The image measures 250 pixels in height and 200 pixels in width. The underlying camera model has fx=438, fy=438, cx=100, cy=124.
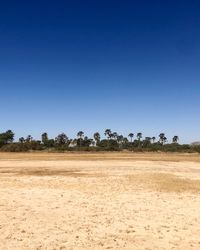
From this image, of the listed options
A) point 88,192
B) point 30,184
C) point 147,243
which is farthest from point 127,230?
point 30,184

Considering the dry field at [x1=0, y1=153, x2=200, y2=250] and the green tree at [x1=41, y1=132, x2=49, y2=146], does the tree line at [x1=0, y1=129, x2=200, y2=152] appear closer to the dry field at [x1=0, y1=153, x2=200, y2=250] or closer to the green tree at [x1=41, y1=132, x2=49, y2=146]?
the green tree at [x1=41, y1=132, x2=49, y2=146]

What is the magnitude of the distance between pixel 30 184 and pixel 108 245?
14.9 m

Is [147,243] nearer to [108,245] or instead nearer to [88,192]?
[108,245]

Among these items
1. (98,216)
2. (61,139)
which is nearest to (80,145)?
(61,139)

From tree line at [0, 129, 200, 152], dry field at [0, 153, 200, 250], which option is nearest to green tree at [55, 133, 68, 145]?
tree line at [0, 129, 200, 152]

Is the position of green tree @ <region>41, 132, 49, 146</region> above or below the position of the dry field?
above

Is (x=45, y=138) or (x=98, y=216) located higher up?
(x=45, y=138)

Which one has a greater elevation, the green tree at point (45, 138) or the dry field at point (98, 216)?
the green tree at point (45, 138)

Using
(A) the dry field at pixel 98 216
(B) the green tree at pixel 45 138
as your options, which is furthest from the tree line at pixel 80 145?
(A) the dry field at pixel 98 216

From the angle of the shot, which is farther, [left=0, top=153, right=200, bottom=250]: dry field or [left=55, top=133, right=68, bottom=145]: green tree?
[left=55, top=133, right=68, bottom=145]: green tree

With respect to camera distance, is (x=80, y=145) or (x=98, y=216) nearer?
(x=98, y=216)

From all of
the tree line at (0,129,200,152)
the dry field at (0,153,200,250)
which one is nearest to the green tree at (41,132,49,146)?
the tree line at (0,129,200,152)

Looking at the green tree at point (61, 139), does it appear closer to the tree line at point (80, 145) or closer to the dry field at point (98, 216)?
the tree line at point (80, 145)

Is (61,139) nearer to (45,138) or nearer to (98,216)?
(45,138)
